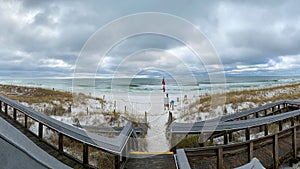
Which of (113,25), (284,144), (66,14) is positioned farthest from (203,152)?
(66,14)

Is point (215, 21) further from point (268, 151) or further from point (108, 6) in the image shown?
point (268, 151)

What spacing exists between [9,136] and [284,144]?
18.1 feet

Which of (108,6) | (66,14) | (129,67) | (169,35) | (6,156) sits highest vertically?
(66,14)

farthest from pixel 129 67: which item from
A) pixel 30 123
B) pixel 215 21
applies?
pixel 215 21

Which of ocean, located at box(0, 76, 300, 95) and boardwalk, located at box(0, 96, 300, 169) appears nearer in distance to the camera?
boardwalk, located at box(0, 96, 300, 169)

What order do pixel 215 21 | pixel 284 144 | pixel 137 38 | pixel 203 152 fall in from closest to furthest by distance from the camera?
pixel 203 152
pixel 284 144
pixel 137 38
pixel 215 21

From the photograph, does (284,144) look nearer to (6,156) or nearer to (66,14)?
(6,156)

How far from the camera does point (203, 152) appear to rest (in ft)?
9.23

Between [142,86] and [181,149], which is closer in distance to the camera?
[181,149]

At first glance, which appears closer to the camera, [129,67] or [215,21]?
[129,67]

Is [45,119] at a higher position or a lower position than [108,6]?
lower

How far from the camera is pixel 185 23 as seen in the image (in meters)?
6.37

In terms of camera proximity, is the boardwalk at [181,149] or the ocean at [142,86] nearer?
the boardwalk at [181,149]

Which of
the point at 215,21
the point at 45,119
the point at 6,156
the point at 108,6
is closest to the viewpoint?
the point at 6,156
